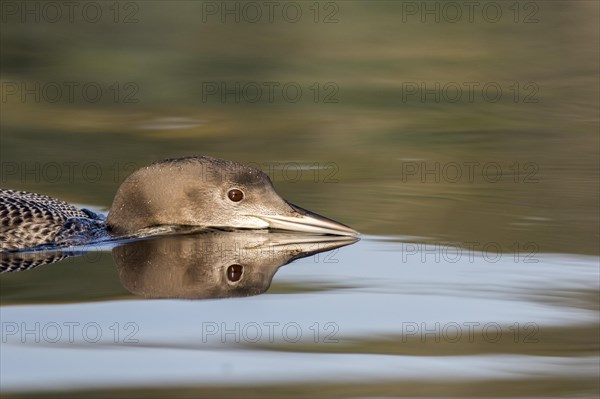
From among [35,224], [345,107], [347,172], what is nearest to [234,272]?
[35,224]

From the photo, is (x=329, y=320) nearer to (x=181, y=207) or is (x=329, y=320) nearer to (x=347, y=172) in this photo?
(x=181, y=207)

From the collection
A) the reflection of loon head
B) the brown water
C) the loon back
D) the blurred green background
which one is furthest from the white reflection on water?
the loon back

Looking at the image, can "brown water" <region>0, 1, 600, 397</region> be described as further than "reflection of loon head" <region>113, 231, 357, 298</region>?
No

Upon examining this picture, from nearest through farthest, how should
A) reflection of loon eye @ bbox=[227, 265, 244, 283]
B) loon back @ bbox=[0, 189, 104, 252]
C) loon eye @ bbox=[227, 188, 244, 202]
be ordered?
reflection of loon eye @ bbox=[227, 265, 244, 283], loon back @ bbox=[0, 189, 104, 252], loon eye @ bbox=[227, 188, 244, 202]

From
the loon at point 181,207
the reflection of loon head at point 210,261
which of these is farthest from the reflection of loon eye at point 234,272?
the loon at point 181,207

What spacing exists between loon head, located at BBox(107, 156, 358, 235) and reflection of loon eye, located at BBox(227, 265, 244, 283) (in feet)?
2.84

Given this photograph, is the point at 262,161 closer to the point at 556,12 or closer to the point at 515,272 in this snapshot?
the point at 515,272

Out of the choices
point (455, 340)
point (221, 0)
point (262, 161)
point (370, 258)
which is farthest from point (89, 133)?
point (221, 0)

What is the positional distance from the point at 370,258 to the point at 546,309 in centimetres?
115

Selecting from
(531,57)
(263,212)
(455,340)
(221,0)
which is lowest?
(455,340)

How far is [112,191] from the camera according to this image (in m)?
7.69

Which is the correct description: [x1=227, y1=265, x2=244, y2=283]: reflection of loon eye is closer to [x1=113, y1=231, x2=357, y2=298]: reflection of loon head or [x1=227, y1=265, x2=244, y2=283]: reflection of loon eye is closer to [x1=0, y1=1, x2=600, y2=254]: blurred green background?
[x1=113, y1=231, x2=357, y2=298]: reflection of loon head

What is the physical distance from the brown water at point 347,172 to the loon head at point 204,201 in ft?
1.09

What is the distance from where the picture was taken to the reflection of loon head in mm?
5559
